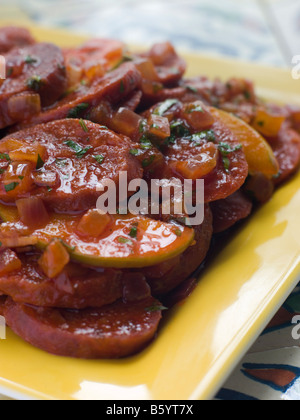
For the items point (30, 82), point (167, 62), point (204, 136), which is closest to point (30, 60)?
point (30, 82)

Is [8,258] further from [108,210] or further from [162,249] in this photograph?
[162,249]

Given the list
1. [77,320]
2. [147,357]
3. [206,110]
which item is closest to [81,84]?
[206,110]

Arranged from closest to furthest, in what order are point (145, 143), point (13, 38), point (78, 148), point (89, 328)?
point (89, 328), point (78, 148), point (145, 143), point (13, 38)

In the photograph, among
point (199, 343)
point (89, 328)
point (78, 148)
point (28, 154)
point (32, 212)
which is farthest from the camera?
point (78, 148)

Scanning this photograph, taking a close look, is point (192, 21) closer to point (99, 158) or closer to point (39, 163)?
point (99, 158)

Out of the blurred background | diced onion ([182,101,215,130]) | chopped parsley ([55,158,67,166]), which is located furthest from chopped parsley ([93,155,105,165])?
the blurred background

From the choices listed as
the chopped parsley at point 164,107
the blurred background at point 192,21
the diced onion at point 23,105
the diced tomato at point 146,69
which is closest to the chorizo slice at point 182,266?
the chopped parsley at point 164,107

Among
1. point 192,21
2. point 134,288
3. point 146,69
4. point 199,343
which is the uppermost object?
point 146,69
